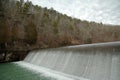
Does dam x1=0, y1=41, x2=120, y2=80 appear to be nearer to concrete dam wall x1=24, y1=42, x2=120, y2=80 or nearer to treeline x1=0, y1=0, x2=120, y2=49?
concrete dam wall x1=24, y1=42, x2=120, y2=80

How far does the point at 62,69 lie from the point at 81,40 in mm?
27890

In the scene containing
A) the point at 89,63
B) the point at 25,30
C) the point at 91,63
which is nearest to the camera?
the point at 91,63

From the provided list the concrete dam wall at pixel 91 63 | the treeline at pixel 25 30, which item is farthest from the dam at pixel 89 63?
the treeline at pixel 25 30

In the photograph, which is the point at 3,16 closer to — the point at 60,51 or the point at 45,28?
the point at 45,28

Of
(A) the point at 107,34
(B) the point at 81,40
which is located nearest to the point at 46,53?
(B) the point at 81,40

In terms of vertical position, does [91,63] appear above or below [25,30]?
below

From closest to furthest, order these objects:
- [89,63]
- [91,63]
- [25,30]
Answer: [91,63], [89,63], [25,30]

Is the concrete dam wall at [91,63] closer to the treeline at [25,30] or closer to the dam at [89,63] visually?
the dam at [89,63]

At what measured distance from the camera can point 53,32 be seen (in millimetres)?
28516

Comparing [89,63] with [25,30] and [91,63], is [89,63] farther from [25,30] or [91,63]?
[25,30]

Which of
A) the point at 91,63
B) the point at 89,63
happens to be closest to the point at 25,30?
the point at 89,63

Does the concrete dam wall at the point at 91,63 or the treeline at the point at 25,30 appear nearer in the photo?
the concrete dam wall at the point at 91,63

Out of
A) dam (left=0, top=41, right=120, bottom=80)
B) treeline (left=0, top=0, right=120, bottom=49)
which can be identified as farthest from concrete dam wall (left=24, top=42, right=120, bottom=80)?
treeline (left=0, top=0, right=120, bottom=49)

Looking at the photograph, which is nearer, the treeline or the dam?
the dam
